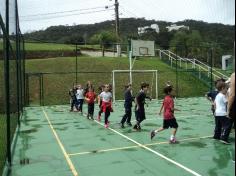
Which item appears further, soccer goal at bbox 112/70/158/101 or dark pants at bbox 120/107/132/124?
soccer goal at bbox 112/70/158/101

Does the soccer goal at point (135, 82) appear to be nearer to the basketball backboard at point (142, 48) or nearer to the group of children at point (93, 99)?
the basketball backboard at point (142, 48)

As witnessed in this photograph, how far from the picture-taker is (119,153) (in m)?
10.2

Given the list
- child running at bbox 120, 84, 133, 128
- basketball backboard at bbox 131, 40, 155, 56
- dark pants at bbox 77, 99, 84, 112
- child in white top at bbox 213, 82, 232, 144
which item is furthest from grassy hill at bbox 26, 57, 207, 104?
child in white top at bbox 213, 82, 232, 144

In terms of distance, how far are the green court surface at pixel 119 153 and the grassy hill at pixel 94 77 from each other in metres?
18.3

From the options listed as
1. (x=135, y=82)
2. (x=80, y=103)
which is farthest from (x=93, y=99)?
(x=135, y=82)

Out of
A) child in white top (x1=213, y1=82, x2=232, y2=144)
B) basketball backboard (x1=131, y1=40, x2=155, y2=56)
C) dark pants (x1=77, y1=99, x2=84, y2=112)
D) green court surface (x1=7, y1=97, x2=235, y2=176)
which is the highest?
basketball backboard (x1=131, y1=40, x2=155, y2=56)

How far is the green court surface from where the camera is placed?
8.41 meters

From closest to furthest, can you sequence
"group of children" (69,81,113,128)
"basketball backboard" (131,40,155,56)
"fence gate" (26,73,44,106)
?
"group of children" (69,81,113,128) → "fence gate" (26,73,44,106) → "basketball backboard" (131,40,155,56)

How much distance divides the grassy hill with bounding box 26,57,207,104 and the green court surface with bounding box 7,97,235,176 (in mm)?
18289

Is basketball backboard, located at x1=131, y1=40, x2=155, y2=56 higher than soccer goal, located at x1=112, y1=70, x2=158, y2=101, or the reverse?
basketball backboard, located at x1=131, y1=40, x2=155, y2=56

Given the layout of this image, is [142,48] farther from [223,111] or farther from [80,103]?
[223,111]

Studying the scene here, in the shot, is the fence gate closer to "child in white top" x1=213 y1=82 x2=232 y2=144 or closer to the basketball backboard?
the basketball backboard

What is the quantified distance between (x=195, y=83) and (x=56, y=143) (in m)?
30.1

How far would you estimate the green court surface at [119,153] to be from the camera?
841 centimetres
